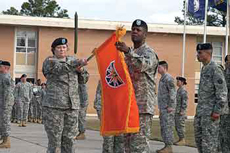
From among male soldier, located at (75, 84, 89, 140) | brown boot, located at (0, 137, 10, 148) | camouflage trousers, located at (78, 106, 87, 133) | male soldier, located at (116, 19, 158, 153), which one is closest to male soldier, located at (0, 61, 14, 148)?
brown boot, located at (0, 137, 10, 148)

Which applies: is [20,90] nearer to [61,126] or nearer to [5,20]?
[5,20]

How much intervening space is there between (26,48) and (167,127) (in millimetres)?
25489

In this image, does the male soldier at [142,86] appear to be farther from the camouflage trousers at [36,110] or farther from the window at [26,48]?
the window at [26,48]

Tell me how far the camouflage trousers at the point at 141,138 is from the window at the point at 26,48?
30.3 meters

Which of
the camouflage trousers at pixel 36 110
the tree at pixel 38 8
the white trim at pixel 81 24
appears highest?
the tree at pixel 38 8

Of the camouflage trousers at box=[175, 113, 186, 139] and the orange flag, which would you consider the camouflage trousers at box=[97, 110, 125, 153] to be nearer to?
the orange flag

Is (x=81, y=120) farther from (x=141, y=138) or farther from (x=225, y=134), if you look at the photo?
(x=141, y=138)

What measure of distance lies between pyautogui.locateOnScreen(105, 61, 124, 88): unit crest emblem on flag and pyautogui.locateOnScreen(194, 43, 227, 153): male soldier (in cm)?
205

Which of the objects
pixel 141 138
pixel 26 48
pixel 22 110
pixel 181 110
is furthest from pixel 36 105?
pixel 141 138

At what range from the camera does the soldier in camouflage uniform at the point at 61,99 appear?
788 centimetres

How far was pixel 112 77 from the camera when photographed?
22.1ft

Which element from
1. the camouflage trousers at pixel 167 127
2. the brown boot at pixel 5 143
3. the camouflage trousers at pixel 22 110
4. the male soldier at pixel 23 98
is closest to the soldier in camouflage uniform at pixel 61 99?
the brown boot at pixel 5 143

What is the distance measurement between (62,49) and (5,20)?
27.1 m

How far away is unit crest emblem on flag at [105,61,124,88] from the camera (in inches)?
262
